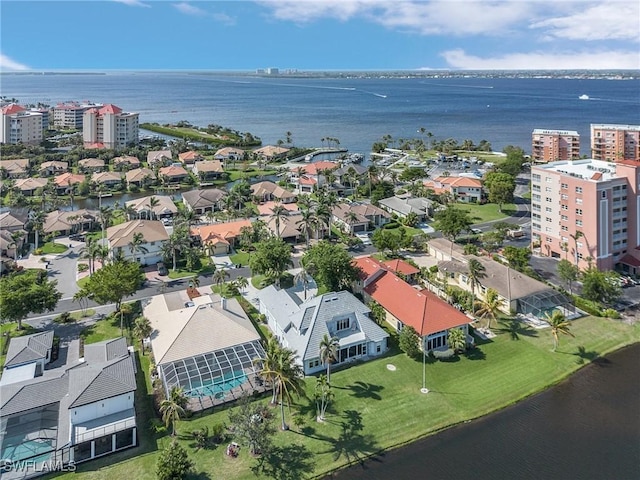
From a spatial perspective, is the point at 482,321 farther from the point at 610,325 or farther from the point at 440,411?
the point at 440,411

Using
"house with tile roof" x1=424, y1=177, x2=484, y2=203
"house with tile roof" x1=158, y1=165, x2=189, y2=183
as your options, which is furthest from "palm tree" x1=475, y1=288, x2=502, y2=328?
"house with tile roof" x1=158, y1=165, x2=189, y2=183

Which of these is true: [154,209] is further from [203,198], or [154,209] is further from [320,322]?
[320,322]

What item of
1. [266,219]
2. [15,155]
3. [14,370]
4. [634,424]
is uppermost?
[15,155]

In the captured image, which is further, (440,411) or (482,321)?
(482,321)

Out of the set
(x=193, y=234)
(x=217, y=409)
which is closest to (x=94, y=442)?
(x=217, y=409)

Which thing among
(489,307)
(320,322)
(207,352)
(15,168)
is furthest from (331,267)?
(15,168)

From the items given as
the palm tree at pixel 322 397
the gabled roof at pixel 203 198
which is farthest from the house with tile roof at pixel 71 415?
the gabled roof at pixel 203 198

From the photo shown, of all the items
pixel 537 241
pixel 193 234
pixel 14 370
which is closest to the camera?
pixel 14 370

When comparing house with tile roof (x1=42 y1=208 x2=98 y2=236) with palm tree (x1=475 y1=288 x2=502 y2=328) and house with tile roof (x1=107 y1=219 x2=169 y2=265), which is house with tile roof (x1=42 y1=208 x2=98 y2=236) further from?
palm tree (x1=475 y1=288 x2=502 y2=328)
